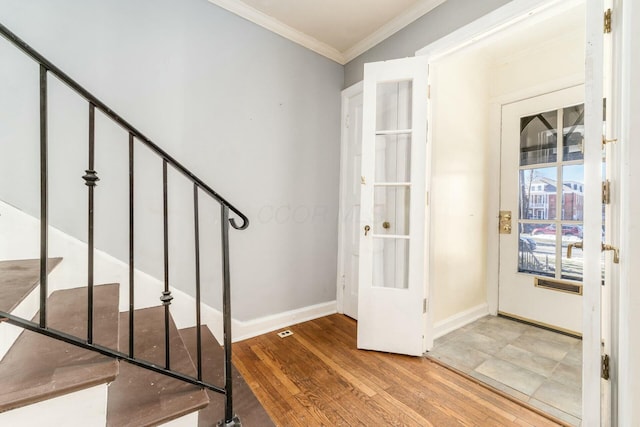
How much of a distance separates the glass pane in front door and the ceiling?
1.68 m

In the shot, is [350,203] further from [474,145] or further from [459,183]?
[474,145]

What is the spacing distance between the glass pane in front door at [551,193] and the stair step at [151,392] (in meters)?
3.13

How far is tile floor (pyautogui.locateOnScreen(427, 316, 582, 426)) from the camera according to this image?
1.59 meters

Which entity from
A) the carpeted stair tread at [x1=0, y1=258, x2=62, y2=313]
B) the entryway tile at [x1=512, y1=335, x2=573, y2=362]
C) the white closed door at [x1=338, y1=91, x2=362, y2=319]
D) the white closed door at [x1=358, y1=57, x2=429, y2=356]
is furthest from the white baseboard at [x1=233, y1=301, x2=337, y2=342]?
the entryway tile at [x1=512, y1=335, x2=573, y2=362]

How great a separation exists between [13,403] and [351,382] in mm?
1539

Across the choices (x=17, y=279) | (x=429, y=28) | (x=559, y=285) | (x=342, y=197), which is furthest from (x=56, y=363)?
(x=559, y=285)

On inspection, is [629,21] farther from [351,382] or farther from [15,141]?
[15,141]

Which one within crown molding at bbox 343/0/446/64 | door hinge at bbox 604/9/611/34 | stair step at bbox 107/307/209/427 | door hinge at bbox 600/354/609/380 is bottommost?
stair step at bbox 107/307/209/427

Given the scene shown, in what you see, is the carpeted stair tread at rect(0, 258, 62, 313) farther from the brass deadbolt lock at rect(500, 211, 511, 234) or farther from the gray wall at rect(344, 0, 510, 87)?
the brass deadbolt lock at rect(500, 211, 511, 234)

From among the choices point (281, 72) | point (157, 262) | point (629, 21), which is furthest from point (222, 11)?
point (629, 21)

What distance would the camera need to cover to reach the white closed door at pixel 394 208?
6.48 ft

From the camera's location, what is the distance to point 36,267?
1.29 m

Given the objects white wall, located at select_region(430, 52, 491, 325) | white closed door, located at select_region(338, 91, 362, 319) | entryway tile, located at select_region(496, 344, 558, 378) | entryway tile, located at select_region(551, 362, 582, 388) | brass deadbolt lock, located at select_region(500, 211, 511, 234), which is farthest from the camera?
brass deadbolt lock, located at select_region(500, 211, 511, 234)

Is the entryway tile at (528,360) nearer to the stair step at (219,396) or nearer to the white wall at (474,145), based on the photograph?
the white wall at (474,145)
